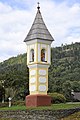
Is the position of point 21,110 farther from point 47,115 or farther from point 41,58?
point 41,58

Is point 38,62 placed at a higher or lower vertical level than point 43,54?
lower

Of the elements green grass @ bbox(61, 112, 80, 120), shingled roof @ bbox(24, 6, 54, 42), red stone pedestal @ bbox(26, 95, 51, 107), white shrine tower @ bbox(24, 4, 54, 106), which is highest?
shingled roof @ bbox(24, 6, 54, 42)

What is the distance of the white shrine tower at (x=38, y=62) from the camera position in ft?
73.0

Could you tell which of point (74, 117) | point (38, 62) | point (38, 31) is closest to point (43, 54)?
point (38, 62)

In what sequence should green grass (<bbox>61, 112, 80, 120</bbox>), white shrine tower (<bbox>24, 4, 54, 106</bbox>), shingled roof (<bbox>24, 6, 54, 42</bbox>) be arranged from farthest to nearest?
shingled roof (<bbox>24, 6, 54, 42</bbox>)
white shrine tower (<bbox>24, 4, 54, 106</bbox>)
green grass (<bbox>61, 112, 80, 120</bbox>)

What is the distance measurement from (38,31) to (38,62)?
224cm

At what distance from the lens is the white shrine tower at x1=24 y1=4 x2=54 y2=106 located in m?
22.3

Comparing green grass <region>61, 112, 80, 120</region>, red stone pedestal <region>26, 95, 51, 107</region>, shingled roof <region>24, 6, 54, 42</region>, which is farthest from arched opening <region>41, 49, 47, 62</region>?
green grass <region>61, 112, 80, 120</region>

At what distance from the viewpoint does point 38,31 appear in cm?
2317

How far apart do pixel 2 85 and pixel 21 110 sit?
27.4 meters

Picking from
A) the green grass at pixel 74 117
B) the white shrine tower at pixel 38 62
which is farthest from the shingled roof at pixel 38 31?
the green grass at pixel 74 117

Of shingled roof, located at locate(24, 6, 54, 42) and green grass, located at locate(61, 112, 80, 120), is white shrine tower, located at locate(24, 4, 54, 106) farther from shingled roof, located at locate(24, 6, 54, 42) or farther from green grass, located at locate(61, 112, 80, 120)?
green grass, located at locate(61, 112, 80, 120)

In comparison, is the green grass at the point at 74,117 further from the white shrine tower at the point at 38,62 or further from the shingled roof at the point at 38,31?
the shingled roof at the point at 38,31

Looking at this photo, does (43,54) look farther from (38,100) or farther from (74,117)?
(74,117)
